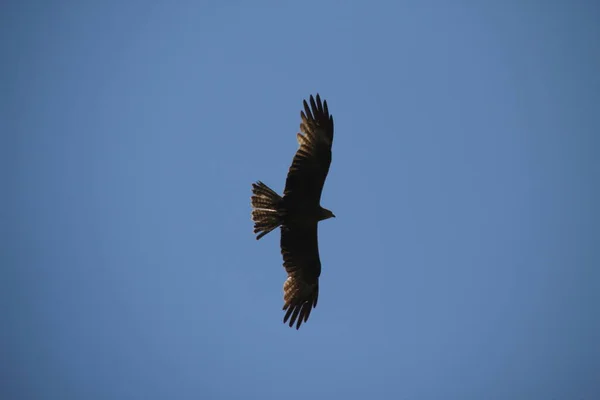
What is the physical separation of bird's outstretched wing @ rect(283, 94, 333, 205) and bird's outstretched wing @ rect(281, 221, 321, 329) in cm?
125

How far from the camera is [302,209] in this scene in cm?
1148

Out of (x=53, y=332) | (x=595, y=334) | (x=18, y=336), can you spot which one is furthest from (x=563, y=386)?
(x=18, y=336)

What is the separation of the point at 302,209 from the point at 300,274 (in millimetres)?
1760

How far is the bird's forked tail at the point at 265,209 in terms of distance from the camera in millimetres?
11297

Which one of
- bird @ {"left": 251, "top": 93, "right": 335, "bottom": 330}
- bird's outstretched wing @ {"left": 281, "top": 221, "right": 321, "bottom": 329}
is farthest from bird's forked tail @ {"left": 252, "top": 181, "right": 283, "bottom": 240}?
bird's outstretched wing @ {"left": 281, "top": 221, "right": 321, "bottom": 329}

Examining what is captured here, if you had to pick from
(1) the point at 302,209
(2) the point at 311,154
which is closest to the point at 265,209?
(1) the point at 302,209

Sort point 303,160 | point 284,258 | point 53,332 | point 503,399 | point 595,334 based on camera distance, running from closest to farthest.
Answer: point 303,160, point 284,258, point 503,399, point 53,332, point 595,334

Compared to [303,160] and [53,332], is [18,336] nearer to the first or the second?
[53,332]

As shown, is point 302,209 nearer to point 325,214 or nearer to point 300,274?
point 325,214

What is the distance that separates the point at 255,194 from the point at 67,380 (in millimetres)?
99371

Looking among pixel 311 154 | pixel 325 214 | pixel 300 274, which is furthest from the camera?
pixel 300 274

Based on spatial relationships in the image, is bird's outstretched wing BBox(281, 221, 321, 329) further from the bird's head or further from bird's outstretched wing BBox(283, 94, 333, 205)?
bird's outstretched wing BBox(283, 94, 333, 205)

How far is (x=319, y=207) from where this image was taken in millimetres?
A: 11570

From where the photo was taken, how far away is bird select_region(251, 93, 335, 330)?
36.3 ft
